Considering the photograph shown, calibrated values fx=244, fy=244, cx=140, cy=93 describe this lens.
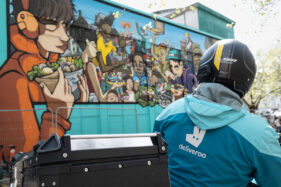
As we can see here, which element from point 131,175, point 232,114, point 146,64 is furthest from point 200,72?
Answer: point 146,64

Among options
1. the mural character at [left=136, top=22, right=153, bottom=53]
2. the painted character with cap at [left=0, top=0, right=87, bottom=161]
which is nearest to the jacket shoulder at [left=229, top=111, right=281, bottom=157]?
the painted character with cap at [left=0, top=0, right=87, bottom=161]

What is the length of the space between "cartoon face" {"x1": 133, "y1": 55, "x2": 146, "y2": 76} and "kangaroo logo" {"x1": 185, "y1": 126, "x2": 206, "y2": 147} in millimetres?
9717

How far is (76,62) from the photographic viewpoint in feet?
30.7

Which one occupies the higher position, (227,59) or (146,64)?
(146,64)

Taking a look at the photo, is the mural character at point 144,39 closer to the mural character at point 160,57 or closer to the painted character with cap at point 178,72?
the mural character at point 160,57

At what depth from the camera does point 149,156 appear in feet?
4.96

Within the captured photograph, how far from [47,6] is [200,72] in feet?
26.7

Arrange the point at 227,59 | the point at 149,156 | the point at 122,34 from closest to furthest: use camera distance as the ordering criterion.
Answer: the point at 149,156 → the point at 227,59 → the point at 122,34

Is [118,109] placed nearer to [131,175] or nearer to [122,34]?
[122,34]

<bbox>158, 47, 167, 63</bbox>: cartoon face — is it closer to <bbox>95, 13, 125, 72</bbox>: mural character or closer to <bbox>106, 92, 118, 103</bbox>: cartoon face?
<bbox>95, 13, 125, 72</bbox>: mural character

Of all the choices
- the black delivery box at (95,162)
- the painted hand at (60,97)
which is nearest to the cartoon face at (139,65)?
the painted hand at (60,97)

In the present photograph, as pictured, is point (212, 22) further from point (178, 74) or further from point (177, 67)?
point (178, 74)

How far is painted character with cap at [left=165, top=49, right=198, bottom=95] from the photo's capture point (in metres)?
13.4

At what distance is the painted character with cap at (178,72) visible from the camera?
1340 centimetres
